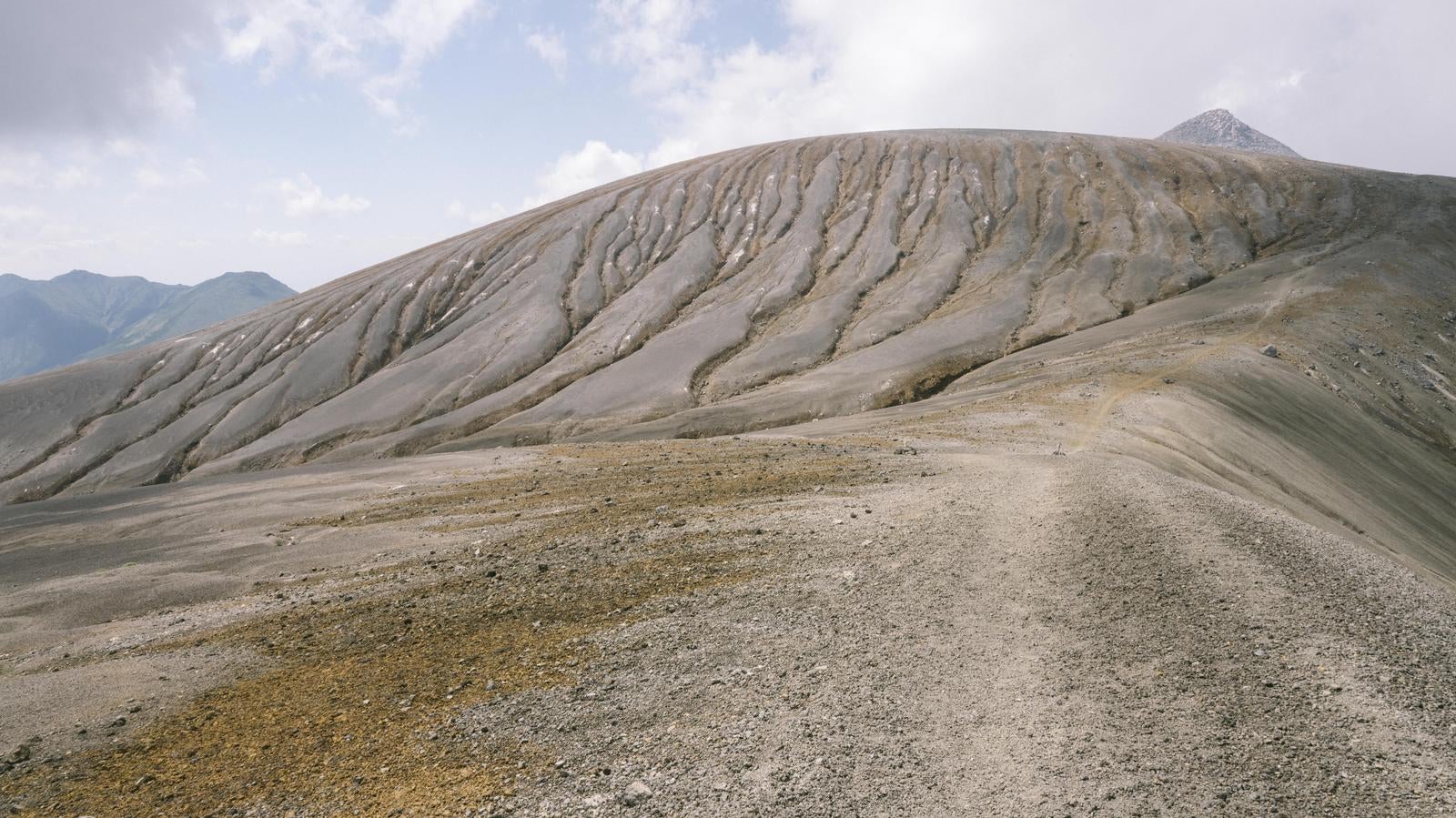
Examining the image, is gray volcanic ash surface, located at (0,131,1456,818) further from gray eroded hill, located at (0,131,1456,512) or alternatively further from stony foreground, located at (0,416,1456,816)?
gray eroded hill, located at (0,131,1456,512)

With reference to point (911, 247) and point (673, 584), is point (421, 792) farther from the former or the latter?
point (911, 247)

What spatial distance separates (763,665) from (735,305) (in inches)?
1990

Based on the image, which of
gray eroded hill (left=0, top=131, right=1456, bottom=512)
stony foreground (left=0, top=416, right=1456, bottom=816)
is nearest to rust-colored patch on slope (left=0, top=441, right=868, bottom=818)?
stony foreground (left=0, top=416, right=1456, bottom=816)

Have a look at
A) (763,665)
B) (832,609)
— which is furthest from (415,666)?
(832,609)

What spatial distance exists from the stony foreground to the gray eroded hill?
26.7 meters

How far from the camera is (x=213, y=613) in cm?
1231

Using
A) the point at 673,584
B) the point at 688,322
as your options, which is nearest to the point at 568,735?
the point at 673,584

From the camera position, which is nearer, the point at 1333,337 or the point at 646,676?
the point at 646,676

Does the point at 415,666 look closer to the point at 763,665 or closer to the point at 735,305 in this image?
the point at 763,665

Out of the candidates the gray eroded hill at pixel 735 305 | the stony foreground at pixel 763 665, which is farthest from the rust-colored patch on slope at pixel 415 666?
the gray eroded hill at pixel 735 305

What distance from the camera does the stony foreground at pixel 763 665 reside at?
23.2ft

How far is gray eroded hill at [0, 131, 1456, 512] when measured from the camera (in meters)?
48.0

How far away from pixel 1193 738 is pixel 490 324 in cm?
5962

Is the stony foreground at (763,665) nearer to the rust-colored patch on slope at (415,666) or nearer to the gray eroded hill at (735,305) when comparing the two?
the rust-colored patch on slope at (415,666)
